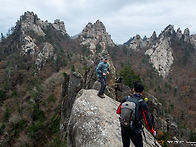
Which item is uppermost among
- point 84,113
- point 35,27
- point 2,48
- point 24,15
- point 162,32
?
point 24,15

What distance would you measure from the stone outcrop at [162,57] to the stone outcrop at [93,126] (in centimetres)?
8086

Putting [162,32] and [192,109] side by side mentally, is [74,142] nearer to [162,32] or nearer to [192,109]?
[192,109]

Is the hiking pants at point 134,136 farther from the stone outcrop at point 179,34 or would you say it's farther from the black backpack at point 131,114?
the stone outcrop at point 179,34

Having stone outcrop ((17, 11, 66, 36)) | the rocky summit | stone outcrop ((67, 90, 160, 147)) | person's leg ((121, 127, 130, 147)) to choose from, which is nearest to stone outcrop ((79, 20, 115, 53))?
the rocky summit

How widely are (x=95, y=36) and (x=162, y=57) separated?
58863mm

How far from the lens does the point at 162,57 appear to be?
8456cm

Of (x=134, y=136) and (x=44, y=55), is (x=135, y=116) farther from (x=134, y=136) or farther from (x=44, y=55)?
(x=44, y=55)

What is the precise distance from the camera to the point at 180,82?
67875 millimetres

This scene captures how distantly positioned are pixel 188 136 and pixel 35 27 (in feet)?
337

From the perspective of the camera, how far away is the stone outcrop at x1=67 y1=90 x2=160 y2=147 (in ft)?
14.2

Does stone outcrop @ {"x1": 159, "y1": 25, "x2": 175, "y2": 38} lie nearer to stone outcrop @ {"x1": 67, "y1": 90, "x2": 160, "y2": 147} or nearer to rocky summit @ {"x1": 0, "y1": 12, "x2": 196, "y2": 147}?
rocky summit @ {"x1": 0, "y1": 12, "x2": 196, "y2": 147}

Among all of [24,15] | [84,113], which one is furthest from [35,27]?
[84,113]

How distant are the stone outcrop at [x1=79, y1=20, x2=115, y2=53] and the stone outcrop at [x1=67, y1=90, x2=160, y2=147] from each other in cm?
9580

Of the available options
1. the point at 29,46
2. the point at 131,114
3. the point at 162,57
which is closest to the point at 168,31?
the point at 162,57
